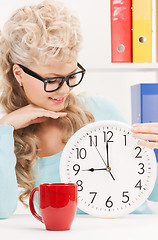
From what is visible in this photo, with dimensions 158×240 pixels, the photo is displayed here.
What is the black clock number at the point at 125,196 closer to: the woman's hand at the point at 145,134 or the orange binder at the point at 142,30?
the woman's hand at the point at 145,134

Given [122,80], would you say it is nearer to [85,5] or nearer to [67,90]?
[85,5]

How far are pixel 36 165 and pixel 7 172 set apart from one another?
0.19 metres

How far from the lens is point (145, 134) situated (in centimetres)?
128

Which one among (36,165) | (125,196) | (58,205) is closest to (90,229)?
(58,205)

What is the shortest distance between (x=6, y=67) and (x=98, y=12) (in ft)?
1.45

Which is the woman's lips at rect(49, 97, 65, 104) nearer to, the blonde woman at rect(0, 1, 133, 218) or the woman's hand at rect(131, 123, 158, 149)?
the blonde woman at rect(0, 1, 133, 218)

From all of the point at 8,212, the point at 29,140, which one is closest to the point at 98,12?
the point at 29,140

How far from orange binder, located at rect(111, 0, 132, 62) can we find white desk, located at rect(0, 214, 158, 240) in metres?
0.64

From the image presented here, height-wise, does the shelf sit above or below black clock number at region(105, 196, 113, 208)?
above

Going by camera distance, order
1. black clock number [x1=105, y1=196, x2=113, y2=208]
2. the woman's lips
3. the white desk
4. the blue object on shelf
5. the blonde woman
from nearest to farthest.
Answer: the white desk
black clock number [x1=105, y1=196, x2=113, y2=208]
the blonde woman
the woman's lips
the blue object on shelf

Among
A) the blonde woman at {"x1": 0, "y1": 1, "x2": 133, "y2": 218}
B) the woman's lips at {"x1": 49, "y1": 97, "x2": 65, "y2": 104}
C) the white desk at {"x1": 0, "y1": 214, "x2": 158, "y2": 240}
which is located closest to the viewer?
the white desk at {"x1": 0, "y1": 214, "x2": 158, "y2": 240}

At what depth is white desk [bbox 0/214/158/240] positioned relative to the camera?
3.29ft

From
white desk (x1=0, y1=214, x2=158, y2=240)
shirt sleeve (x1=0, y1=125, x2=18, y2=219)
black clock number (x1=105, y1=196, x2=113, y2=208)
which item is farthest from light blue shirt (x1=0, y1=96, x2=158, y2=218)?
black clock number (x1=105, y1=196, x2=113, y2=208)

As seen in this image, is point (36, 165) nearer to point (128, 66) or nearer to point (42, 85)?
point (42, 85)
